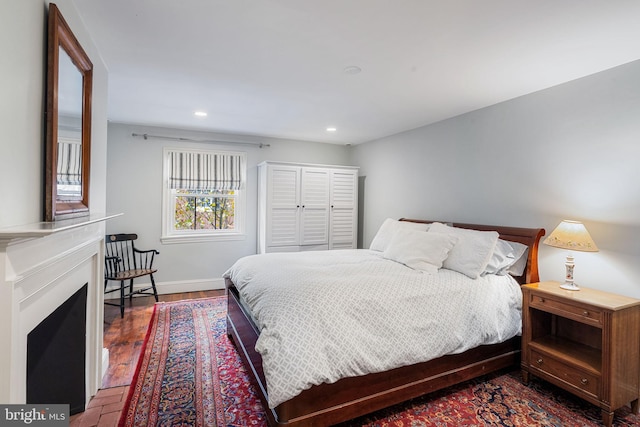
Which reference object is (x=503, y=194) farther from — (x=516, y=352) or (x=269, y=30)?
(x=269, y=30)

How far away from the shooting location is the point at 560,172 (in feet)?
8.38

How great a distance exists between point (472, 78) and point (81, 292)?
10.4 ft

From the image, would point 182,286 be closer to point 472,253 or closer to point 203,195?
point 203,195

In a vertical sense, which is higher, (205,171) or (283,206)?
(205,171)

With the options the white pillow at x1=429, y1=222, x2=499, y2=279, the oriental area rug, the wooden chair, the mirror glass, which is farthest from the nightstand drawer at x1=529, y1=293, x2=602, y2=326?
the wooden chair

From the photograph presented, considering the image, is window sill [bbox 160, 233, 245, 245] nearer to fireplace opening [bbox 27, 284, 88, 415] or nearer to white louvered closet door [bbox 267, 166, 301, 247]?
white louvered closet door [bbox 267, 166, 301, 247]

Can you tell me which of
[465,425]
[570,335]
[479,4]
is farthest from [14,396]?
[570,335]

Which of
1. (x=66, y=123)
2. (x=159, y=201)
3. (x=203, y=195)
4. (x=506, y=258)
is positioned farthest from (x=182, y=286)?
(x=506, y=258)

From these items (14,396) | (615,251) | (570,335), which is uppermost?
(615,251)

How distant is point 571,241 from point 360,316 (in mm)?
1615

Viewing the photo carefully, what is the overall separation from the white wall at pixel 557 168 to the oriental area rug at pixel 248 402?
939 mm

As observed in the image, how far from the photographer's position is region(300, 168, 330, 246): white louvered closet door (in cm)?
463

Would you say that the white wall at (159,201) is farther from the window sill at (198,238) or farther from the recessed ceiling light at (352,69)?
the recessed ceiling light at (352,69)

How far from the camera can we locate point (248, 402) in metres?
2.04
